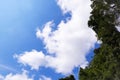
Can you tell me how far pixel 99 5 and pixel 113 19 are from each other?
2.46 m

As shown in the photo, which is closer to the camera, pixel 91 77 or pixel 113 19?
pixel 113 19

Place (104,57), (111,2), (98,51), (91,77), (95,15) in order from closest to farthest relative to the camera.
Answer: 1. (111,2)
2. (95,15)
3. (104,57)
4. (98,51)
5. (91,77)

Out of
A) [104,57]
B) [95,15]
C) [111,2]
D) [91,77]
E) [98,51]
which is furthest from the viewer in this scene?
[91,77]

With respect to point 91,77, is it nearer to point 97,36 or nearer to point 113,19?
point 97,36

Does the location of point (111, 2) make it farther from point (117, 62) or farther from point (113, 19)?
point (117, 62)

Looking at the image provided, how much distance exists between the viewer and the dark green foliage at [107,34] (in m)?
40.6

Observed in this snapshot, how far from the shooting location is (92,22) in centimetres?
4450

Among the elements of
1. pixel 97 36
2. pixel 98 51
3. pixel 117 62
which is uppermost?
pixel 98 51

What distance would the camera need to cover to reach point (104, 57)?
4962cm

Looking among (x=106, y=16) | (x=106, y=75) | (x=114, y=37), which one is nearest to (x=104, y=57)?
(x=106, y=75)

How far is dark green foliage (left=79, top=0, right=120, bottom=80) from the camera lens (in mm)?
40594

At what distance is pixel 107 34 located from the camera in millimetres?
43812

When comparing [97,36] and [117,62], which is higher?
[97,36]

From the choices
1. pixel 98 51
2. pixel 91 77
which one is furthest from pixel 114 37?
pixel 91 77
